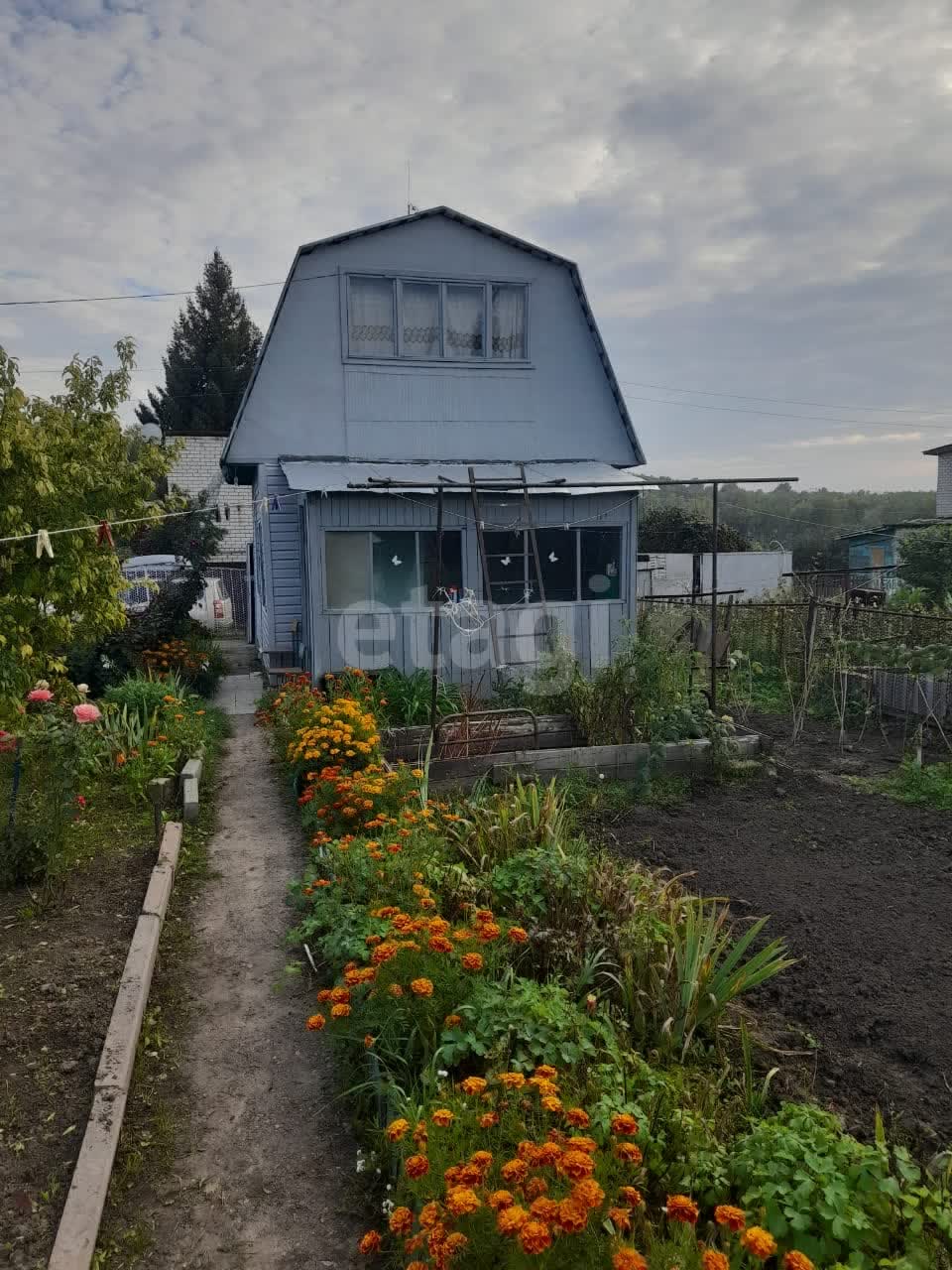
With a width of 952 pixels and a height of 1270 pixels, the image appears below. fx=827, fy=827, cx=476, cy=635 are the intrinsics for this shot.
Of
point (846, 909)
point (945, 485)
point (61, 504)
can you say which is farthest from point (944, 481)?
point (61, 504)

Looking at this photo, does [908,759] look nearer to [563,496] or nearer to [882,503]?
[563,496]

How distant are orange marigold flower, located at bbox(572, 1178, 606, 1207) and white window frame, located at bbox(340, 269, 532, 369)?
1066cm

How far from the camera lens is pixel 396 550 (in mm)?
10930

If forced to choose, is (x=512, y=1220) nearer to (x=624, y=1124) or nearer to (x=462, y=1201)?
(x=462, y=1201)

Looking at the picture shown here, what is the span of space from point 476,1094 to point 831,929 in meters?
2.98

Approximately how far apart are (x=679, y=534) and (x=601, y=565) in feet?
57.8

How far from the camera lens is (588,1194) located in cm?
188

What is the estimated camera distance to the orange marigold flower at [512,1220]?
180 cm

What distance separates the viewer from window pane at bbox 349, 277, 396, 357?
1112cm

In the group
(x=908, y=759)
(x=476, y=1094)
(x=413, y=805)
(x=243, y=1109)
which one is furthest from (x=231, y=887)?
(x=908, y=759)

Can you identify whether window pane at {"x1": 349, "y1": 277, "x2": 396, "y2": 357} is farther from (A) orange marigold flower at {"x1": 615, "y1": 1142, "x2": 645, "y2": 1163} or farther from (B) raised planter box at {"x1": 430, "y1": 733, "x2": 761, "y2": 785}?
(A) orange marigold flower at {"x1": 615, "y1": 1142, "x2": 645, "y2": 1163}

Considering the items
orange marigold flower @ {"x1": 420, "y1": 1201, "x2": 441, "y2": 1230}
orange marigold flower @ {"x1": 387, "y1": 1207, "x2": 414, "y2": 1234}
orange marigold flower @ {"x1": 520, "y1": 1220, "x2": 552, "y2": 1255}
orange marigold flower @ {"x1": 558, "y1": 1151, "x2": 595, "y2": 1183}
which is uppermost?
orange marigold flower @ {"x1": 558, "y1": 1151, "x2": 595, "y2": 1183}

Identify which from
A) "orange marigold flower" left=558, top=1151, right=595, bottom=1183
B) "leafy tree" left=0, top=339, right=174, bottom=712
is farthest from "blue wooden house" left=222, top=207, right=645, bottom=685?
"orange marigold flower" left=558, top=1151, right=595, bottom=1183

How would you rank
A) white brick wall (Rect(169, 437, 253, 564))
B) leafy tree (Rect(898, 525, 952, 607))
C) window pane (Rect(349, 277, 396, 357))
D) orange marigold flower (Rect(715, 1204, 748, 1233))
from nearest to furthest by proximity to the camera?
orange marigold flower (Rect(715, 1204, 748, 1233))
window pane (Rect(349, 277, 396, 357))
leafy tree (Rect(898, 525, 952, 607))
white brick wall (Rect(169, 437, 253, 564))
